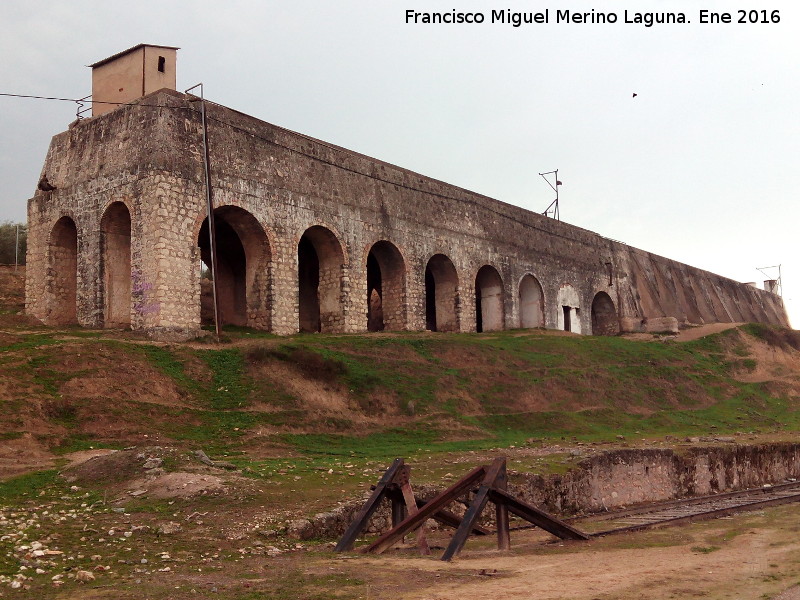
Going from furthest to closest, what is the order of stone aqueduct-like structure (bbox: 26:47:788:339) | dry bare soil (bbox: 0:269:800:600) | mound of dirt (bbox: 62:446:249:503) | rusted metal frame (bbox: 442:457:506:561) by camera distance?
1. stone aqueduct-like structure (bbox: 26:47:788:339)
2. mound of dirt (bbox: 62:446:249:503)
3. rusted metal frame (bbox: 442:457:506:561)
4. dry bare soil (bbox: 0:269:800:600)

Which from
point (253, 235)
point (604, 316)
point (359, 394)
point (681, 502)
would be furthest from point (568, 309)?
point (681, 502)

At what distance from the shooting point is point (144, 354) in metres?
15.8

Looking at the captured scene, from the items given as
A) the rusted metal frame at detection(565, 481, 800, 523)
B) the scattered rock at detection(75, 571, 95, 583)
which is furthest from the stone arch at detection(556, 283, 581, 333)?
the scattered rock at detection(75, 571, 95, 583)

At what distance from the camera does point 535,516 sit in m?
8.45

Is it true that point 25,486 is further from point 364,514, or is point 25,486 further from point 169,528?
point 364,514

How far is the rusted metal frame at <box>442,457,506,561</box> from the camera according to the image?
7.50m

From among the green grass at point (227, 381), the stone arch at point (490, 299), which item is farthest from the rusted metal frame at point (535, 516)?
the stone arch at point (490, 299)

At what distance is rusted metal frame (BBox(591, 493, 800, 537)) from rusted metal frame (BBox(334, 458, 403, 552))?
2470 millimetres

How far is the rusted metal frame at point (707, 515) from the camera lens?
32.2 feet

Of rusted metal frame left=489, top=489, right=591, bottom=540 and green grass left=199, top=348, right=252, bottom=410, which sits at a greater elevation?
green grass left=199, top=348, right=252, bottom=410

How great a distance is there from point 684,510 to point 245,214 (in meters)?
12.2

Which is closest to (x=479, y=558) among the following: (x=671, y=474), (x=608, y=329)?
(x=671, y=474)

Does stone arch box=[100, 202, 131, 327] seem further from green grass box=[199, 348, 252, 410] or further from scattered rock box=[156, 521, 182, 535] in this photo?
scattered rock box=[156, 521, 182, 535]

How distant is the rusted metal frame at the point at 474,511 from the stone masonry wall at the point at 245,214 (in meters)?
11.1
